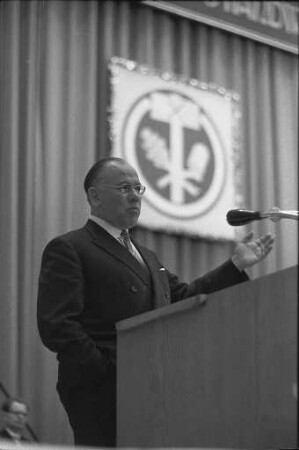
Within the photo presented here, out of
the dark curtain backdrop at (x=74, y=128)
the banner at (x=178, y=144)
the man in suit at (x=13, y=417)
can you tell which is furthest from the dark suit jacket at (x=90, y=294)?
the banner at (x=178, y=144)

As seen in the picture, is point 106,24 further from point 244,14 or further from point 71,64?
A: point 244,14

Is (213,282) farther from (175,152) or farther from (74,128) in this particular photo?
(175,152)

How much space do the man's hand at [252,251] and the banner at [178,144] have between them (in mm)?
2024

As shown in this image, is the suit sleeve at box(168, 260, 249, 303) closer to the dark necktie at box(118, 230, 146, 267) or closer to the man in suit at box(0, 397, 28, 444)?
the dark necktie at box(118, 230, 146, 267)

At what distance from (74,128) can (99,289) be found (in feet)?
7.32

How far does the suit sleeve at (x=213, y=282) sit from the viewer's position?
272cm

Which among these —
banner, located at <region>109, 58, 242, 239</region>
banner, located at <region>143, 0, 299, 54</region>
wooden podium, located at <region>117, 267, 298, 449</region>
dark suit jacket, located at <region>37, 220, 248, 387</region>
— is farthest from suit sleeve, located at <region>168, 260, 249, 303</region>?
banner, located at <region>143, 0, 299, 54</region>

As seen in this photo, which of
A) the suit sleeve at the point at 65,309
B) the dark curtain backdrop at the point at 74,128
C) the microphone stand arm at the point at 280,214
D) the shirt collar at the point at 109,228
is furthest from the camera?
the dark curtain backdrop at the point at 74,128

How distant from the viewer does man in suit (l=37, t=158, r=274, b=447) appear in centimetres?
241

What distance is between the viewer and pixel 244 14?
532cm

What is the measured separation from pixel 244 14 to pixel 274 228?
1.17m

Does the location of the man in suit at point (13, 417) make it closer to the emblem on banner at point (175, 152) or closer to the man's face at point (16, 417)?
the man's face at point (16, 417)

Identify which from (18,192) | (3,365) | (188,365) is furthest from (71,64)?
(188,365)

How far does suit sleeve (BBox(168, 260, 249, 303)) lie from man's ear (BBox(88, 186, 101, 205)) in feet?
1.04
